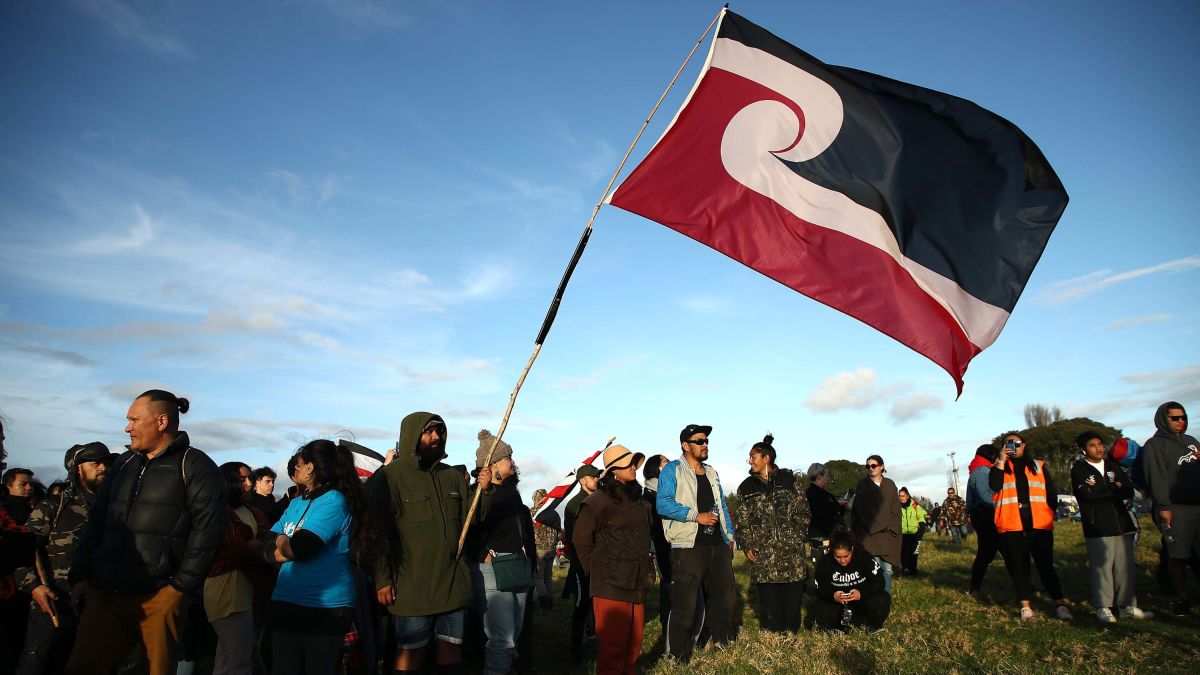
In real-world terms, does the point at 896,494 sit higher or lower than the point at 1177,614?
higher

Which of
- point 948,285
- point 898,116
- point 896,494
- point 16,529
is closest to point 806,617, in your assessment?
point 896,494

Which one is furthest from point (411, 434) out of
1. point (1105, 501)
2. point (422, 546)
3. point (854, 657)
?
point (1105, 501)

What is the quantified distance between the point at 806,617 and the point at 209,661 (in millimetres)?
6945

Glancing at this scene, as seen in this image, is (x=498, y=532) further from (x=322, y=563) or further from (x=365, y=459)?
(x=365, y=459)

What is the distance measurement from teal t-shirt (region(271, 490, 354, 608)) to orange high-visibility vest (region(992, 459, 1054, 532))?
795 cm

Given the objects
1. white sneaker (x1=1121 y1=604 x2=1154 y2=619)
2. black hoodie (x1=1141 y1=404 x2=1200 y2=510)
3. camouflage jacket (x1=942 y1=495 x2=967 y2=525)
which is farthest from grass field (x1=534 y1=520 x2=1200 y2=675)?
camouflage jacket (x1=942 y1=495 x2=967 y2=525)

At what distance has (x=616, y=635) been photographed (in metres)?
6.70

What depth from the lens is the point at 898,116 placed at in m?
6.41

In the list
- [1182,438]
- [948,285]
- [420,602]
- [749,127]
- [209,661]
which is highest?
[749,127]

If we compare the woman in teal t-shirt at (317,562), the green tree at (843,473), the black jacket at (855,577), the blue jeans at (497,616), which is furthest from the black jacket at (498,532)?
the green tree at (843,473)

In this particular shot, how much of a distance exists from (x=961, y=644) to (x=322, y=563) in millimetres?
5806

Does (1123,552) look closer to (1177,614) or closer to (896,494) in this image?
(1177,614)

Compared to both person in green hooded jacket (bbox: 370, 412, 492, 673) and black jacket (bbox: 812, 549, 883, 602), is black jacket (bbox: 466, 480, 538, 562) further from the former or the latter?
black jacket (bbox: 812, 549, 883, 602)

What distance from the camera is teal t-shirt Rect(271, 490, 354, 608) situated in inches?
201
